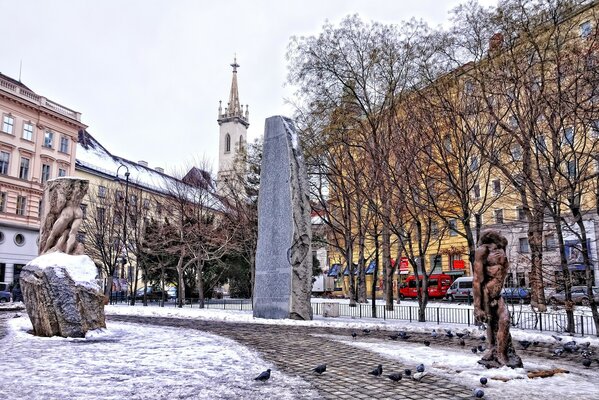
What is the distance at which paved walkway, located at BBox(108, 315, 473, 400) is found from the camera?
20.2 ft

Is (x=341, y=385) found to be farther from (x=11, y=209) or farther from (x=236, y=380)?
(x=11, y=209)


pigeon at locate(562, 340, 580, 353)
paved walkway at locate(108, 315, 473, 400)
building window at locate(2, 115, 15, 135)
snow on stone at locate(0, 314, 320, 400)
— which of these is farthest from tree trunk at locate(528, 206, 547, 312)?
building window at locate(2, 115, 15, 135)

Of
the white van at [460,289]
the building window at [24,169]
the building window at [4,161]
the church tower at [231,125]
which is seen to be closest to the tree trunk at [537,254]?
the white van at [460,289]

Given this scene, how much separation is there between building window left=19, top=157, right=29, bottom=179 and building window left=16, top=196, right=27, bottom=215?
2.01 metres

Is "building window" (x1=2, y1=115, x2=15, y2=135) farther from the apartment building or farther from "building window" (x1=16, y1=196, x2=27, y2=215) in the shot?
→ "building window" (x1=16, y1=196, x2=27, y2=215)

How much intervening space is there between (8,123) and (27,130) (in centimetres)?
197

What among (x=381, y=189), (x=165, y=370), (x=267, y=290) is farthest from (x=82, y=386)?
(x=381, y=189)

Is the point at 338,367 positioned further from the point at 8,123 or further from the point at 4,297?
the point at 8,123

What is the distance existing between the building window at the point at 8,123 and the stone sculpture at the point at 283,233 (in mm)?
35562

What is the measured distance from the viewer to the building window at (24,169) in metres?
45.0

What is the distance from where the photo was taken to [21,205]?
1734 inches

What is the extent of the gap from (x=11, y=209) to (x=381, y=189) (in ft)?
119

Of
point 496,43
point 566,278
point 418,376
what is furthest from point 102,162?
point 418,376

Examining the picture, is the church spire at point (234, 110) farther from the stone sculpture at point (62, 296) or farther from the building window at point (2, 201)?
the stone sculpture at point (62, 296)
